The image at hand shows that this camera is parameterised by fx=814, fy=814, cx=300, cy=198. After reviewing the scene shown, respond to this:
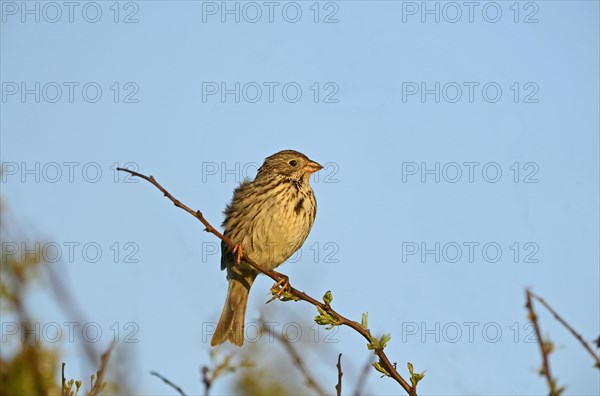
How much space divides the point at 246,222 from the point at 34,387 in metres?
5.29

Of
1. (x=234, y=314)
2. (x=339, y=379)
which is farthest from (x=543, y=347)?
(x=234, y=314)

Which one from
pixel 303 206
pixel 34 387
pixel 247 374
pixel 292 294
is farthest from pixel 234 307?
pixel 34 387

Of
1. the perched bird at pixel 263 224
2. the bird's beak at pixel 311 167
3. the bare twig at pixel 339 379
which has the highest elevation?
the bird's beak at pixel 311 167

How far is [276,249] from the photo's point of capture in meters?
7.00

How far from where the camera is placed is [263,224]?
689 centimetres

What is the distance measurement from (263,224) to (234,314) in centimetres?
87

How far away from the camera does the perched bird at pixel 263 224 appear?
6883 millimetres

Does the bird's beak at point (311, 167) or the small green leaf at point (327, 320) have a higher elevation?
the bird's beak at point (311, 167)

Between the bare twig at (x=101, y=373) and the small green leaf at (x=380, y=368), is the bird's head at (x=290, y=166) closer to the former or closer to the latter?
the small green leaf at (x=380, y=368)

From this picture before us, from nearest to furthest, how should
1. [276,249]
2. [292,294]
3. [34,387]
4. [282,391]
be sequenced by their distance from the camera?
A: [34,387] < [282,391] < [292,294] < [276,249]

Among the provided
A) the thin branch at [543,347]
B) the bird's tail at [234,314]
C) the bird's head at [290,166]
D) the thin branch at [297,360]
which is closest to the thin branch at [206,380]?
the thin branch at [297,360]

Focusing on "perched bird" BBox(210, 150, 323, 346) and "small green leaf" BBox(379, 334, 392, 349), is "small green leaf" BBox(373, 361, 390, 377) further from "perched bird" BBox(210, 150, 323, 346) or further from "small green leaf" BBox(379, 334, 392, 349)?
"perched bird" BBox(210, 150, 323, 346)

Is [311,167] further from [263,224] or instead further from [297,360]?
[297,360]

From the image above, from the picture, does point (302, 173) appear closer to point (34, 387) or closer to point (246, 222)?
point (246, 222)
